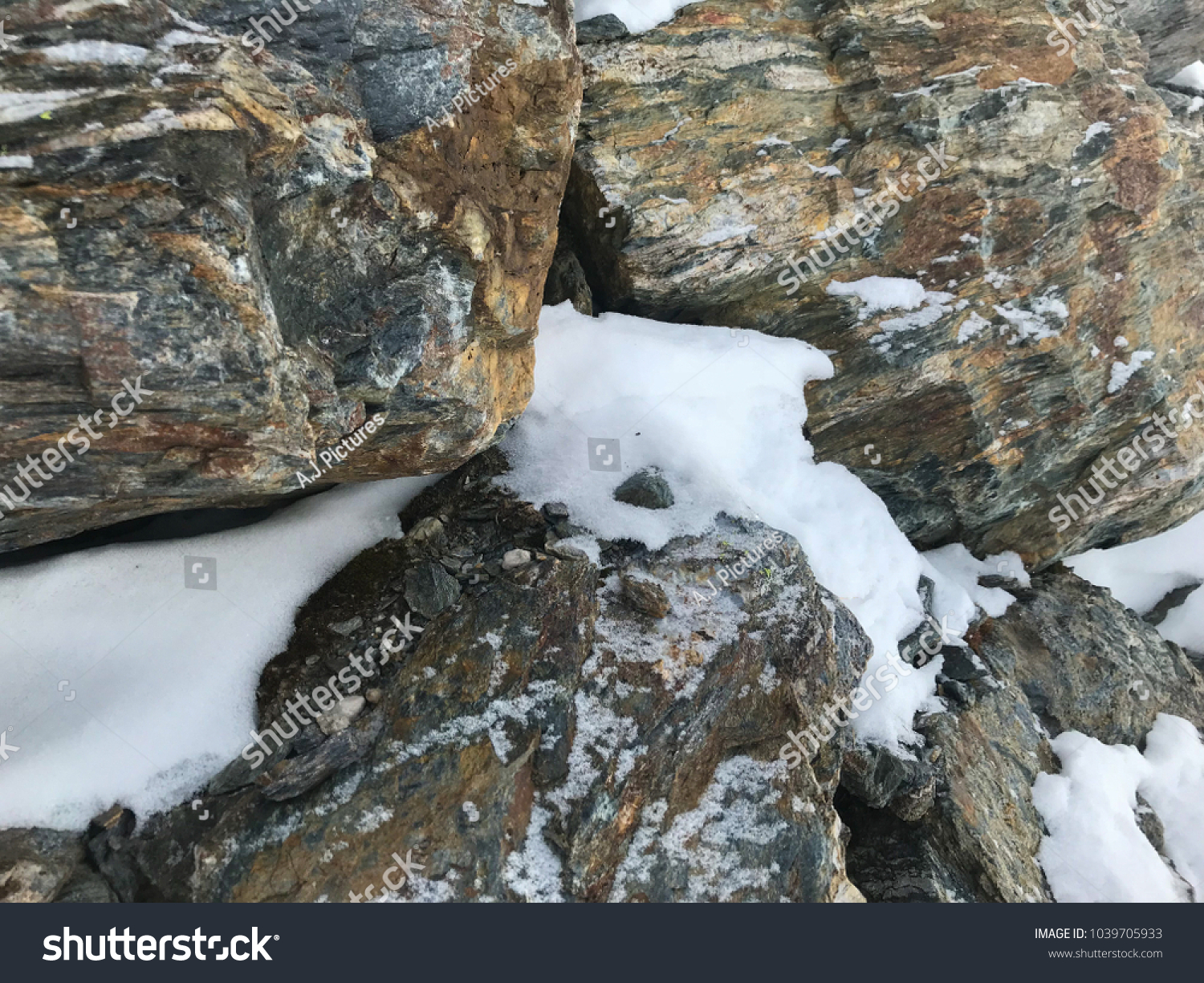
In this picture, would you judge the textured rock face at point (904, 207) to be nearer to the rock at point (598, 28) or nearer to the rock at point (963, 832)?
the rock at point (598, 28)

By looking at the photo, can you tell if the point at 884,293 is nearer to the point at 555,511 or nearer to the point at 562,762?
the point at 555,511

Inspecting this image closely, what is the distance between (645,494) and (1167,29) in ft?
37.5

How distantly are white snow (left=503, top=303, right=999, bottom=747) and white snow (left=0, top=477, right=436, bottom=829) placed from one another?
225 cm

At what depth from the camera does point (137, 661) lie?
5445 mm

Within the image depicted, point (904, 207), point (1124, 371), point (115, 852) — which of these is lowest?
point (115, 852)

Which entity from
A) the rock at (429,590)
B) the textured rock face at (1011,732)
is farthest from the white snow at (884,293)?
the rock at (429,590)

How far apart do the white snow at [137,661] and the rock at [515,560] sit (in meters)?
1.33

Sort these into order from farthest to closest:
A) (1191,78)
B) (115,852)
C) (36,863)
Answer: (1191,78) < (115,852) < (36,863)

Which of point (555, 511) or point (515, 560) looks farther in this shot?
point (555, 511)

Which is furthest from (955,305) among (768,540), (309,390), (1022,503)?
(309,390)

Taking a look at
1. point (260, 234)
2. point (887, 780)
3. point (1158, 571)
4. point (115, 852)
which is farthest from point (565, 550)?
point (1158, 571)

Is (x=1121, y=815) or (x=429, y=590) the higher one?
(x=429, y=590)

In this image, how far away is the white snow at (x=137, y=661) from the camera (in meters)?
5.00

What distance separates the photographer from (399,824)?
4910mm
